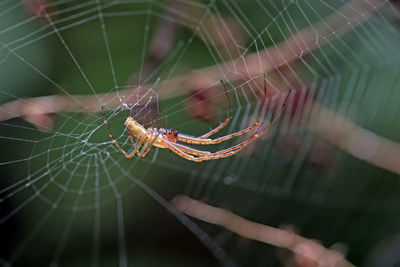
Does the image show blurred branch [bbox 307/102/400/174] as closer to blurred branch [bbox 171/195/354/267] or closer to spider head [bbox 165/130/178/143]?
blurred branch [bbox 171/195/354/267]

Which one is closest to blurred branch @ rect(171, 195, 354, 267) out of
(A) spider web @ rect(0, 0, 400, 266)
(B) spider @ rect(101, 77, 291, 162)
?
(A) spider web @ rect(0, 0, 400, 266)

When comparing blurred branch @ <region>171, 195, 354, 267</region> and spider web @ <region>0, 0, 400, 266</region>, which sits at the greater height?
spider web @ <region>0, 0, 400, 266</region>

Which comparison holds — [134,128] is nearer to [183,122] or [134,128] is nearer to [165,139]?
[165,139]

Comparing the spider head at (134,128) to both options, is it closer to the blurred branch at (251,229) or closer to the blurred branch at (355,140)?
the blurred branch at (251,229)

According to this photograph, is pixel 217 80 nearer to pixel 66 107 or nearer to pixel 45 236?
pixel 66 107

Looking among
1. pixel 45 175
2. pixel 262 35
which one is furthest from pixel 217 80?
pixel 45 175

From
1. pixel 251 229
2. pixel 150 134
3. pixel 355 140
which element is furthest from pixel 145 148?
pixel 355 140
